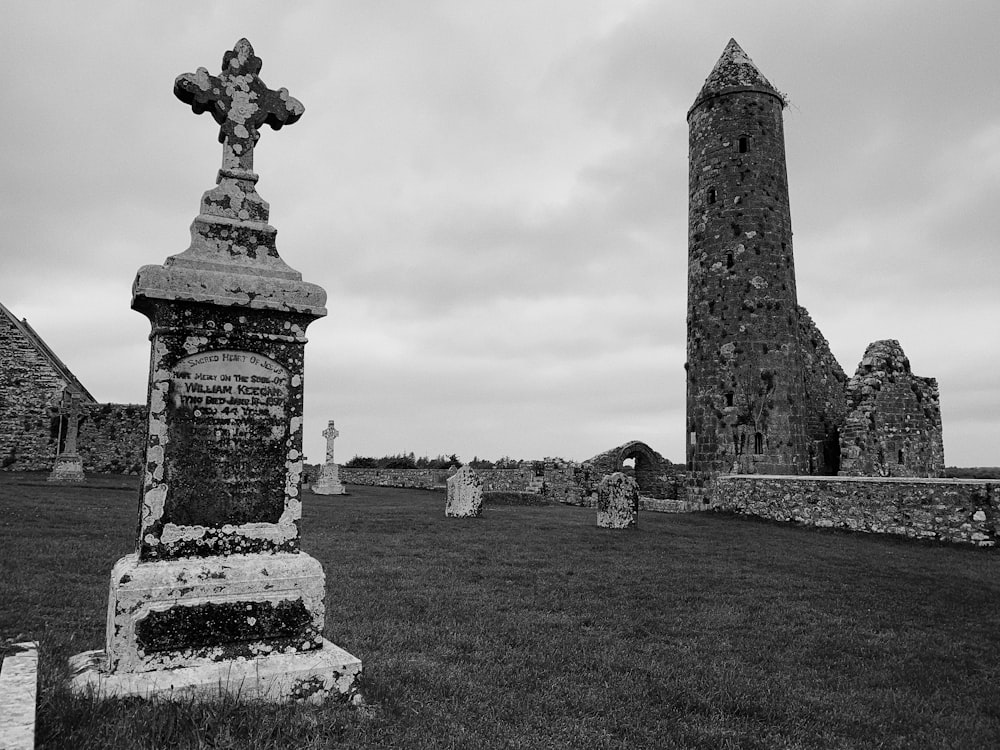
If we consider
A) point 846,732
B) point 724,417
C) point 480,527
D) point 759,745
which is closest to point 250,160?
point 759,745

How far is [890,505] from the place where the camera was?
14281 mm

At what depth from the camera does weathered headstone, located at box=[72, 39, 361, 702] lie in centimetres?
401

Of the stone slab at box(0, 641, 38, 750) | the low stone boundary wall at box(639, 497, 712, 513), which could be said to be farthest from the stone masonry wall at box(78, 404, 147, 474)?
the stone slab at box(0, 641, 38, 750)

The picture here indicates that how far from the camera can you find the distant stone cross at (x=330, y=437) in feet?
82.9

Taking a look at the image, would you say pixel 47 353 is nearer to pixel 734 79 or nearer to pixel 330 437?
pixel 330 437

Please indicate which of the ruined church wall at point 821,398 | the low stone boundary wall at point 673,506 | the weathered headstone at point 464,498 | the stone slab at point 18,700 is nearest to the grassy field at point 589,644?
the stone slab at point 18,700

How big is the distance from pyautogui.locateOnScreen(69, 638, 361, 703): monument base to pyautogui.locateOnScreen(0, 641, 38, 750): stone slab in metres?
0.24

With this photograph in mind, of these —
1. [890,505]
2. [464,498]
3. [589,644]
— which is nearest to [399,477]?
[464,498]

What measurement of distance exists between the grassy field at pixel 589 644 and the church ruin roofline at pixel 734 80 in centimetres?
1695

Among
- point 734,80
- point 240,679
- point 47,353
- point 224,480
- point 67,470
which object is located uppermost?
point 734,80

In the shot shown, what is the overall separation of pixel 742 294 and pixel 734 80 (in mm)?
7311

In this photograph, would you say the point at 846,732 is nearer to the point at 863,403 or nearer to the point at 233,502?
the point at 233,502

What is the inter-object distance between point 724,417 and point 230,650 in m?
20.2

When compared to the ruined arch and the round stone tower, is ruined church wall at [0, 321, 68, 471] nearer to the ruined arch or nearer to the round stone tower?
the ruined arch
